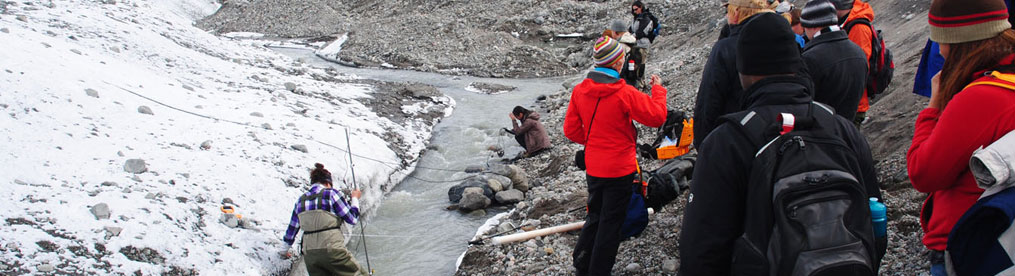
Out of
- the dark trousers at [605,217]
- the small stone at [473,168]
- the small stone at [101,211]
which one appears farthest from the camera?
the small stone at [473,168]

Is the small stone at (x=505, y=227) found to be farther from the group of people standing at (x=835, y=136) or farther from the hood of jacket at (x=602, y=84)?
the group of people standing at (x=835, y=136)

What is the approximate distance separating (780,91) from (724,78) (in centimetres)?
170

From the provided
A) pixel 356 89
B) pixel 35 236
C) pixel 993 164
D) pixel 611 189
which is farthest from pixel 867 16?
pixel 356 89

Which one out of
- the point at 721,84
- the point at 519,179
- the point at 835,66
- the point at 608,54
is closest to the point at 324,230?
the point at 608,54

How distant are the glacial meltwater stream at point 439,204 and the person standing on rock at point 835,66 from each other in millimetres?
4076

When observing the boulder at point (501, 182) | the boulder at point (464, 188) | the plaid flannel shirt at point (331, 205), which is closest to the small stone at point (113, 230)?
the plaid flannel shirt at point (331, 205)

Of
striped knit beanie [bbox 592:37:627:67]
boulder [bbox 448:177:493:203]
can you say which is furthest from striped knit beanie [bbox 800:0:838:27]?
boulder [bbox 448:177:493:203]

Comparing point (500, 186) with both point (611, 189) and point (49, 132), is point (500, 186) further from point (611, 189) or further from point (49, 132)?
point (49, 132)

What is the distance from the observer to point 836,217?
71.6 inches

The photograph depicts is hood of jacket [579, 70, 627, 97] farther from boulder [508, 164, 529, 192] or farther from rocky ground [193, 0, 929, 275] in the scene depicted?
boulder [508, 164, 529, 192]

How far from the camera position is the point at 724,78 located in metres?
3.73

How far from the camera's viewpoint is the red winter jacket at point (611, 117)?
3.96 m

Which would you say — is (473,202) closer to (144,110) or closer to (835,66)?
(144,110)

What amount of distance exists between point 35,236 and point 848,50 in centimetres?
648
